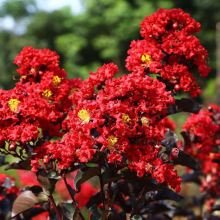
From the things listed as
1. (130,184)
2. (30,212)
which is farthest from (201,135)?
(30,212)

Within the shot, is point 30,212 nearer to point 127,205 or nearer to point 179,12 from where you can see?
point 127,205

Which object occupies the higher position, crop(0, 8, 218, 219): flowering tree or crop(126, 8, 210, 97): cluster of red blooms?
crop(126, 8, 210, 97): cluster of red blooms

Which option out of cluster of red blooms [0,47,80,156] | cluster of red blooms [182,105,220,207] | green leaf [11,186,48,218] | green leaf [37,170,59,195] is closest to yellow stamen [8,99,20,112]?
cluster of red blooms [0,47,80,156]

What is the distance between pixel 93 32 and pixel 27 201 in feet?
67.9

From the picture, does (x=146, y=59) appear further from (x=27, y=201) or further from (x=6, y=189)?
(x=6, y=189)

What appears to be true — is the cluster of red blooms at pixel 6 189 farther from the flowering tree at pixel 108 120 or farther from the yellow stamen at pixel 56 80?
the yellow stamen at pixel 56 80

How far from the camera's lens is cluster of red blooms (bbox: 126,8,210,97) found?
4.88 feet

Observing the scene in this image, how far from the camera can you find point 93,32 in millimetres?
21406

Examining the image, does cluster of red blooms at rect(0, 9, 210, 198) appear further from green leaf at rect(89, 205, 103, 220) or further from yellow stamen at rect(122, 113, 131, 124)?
green leaf at rect(89, 205, 103, 220)

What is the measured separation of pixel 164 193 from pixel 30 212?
Answer: 722mm

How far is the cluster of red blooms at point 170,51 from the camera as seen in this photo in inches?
58.5

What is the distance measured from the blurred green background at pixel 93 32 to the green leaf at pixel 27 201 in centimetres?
1765

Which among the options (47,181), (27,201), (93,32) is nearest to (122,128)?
(47,181)

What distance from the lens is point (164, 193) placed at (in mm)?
1621
